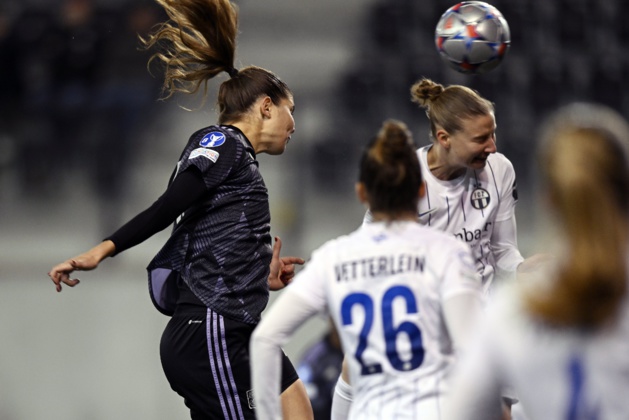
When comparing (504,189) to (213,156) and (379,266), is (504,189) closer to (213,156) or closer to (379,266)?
(213,156)

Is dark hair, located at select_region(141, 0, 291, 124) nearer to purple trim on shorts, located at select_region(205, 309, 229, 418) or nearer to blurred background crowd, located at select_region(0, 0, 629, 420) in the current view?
purple trim on shorts, located at select_region(205, 309, 229, 418)

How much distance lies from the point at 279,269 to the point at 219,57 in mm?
852

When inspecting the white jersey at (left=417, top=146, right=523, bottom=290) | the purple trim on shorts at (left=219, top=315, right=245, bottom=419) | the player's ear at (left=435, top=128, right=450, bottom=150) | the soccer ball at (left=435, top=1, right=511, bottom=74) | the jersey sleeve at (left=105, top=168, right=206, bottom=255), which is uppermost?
the soccer ball at (left=435, top=1, right=511, bottom=74)

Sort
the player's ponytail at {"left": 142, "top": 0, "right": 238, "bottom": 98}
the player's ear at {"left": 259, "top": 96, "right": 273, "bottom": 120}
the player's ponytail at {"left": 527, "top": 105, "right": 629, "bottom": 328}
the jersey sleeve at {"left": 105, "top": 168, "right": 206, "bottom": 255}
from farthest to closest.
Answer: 1. the player's ponytail at {"left": 142, "top": 0, "right": 238, "bottom": 98}
2. the player's ear at {"left": 259, "top": 96, "right": 273, "bottom": 120}
3. the jersey sleeve at {"left": 105, "top": 168, "right": 206, "bottom": 255}
4. the player's ponytail at {"left": 527, "top": 105, "right": 629, "bottom": 328}

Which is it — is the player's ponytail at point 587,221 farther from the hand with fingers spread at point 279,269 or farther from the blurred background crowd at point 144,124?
the blurred background crowd at point 144,124

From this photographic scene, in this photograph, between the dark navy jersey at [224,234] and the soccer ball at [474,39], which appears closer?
the dark navy jersey at [224,234]

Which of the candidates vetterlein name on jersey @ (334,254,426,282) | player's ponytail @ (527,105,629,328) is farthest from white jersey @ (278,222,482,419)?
player's ponytail @ (527,105,629,328)

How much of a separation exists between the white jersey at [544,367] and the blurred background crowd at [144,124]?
6221 millimetres

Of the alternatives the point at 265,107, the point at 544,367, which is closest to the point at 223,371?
the point at 265,107

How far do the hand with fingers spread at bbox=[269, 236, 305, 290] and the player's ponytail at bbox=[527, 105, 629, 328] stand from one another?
90.7 inches

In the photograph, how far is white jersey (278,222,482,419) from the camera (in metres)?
2.73

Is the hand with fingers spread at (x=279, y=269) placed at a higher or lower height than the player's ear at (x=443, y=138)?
lower

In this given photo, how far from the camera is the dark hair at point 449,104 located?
14.0 feet

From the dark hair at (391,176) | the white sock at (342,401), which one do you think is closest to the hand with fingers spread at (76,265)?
the dark hair at (391,176)
